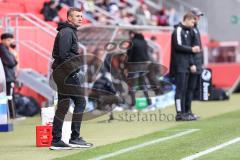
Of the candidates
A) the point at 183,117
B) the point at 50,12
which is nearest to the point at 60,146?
the point at 183,117

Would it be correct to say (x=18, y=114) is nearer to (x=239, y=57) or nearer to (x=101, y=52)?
(x=101, y=52)

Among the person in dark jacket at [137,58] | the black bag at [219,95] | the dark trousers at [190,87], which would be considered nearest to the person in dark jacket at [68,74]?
the dark trousers at [190,87]

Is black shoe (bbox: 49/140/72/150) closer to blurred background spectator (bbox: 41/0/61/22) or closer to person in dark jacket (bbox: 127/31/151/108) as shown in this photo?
person in dark jacket (bbox: 127/31/151/108)

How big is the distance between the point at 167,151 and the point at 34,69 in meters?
9.82

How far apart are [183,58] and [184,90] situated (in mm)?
629

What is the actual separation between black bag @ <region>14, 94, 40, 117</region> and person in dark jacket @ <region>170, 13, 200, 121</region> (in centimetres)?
409

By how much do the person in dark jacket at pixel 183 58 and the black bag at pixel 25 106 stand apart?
4095 millimetres

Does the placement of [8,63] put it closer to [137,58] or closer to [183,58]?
[183,58]

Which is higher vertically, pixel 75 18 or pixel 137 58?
pixel 75 18

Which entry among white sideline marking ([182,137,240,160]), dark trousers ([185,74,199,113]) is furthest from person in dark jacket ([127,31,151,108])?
white sideline marking ([182,137,240,160])

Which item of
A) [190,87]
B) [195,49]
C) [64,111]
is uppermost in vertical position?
[195,49]

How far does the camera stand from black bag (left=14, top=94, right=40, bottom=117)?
18.0 m

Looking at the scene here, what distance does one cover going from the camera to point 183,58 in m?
15.3

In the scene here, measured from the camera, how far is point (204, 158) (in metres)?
9.60
